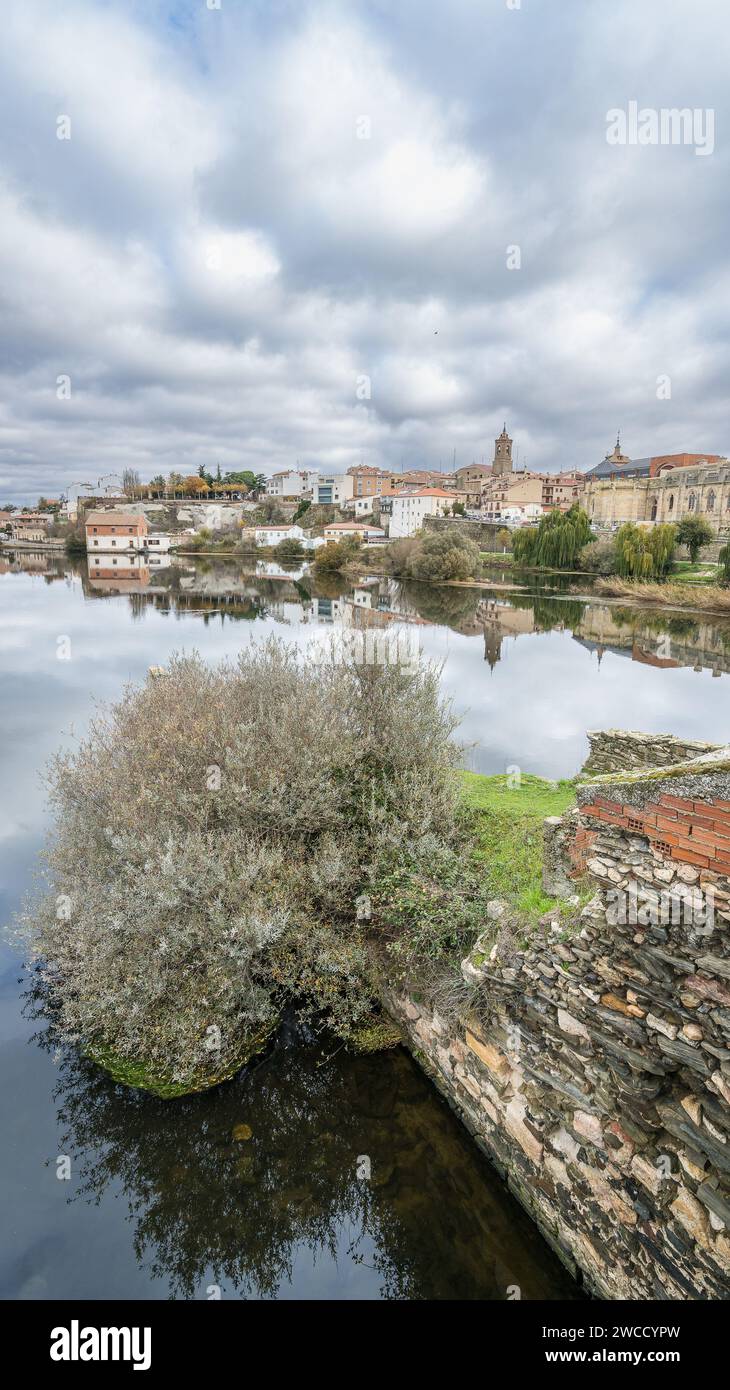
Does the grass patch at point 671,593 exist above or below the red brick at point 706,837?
above

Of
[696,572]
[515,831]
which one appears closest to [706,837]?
[515,831]

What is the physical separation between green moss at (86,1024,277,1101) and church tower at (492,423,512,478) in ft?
452

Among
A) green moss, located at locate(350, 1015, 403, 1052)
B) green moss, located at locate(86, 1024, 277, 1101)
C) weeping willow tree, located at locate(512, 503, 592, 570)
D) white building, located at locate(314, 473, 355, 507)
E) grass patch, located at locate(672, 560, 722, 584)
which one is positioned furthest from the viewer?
white building, located at locate(314, 473, 355, 507)

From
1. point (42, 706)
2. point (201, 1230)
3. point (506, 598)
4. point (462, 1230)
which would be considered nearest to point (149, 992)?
point (201, 1230)

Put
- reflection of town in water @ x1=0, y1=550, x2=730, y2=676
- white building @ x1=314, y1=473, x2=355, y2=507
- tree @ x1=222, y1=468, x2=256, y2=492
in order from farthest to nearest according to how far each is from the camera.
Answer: tree @ x1=222, y1=468, x2=256, y2=492 → white building @ x1=314, y1=473, x2=355, y2=507 → reflection of town in water @ x1=0, y1=550, x2=730, y2=676

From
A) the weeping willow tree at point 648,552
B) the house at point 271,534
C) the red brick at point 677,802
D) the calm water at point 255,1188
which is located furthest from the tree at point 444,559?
the red brick at point 677,802

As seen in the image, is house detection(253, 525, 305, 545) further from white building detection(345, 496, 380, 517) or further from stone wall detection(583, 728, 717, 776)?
stone wall detection(583, 728, 717, 776)

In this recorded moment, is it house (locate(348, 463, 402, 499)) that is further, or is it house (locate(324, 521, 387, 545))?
house (locate(348, 463, 402, 499))

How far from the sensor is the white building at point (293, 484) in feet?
458

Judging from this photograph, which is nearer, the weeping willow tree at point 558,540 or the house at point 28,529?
the weeping willow tree at point 558,540

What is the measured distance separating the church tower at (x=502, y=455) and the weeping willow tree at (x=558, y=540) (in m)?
69.8

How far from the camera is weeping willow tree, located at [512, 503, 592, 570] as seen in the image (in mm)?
63344

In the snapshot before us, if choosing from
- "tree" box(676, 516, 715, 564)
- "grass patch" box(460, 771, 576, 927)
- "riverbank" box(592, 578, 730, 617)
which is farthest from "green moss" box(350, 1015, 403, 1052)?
"tree" box(676, 516, 715, 564)

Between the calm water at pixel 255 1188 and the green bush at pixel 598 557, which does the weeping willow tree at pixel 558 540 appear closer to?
the green bush at pixel 598 557
